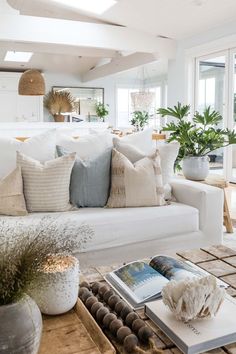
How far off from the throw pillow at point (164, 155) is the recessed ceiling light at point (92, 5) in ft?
13.6

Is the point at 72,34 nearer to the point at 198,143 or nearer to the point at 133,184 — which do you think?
the point at 198,143

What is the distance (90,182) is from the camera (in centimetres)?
255

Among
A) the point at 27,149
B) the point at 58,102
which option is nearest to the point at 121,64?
the point at 58,102

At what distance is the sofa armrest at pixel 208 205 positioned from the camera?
2646 mm

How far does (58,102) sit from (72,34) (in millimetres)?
4930

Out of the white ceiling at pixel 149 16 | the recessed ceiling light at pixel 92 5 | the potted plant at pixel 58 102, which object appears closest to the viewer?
the white ceiling at pixel 149 16

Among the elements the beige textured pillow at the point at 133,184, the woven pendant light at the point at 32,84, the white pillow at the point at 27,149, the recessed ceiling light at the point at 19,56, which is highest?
the recessed ceiling light at the point at 19,56

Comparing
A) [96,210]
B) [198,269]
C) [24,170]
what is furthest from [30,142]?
[198,269]

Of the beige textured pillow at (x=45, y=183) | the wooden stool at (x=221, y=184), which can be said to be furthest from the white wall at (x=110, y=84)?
Result: the beige textured pillow at (x=45, y=183)

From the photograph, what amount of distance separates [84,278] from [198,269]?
1.57 feet

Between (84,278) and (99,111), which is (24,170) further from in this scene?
(99,111)

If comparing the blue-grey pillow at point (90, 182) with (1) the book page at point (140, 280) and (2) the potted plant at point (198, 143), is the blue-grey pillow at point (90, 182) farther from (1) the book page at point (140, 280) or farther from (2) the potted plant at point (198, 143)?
(1) the book page at point (140, 280)

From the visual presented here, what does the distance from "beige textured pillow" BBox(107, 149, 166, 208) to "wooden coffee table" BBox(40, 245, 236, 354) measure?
31.7 inches

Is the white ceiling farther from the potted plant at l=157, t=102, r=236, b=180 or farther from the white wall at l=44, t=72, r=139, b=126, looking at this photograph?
the white wall at l=44, t=72, r=139, b=126
